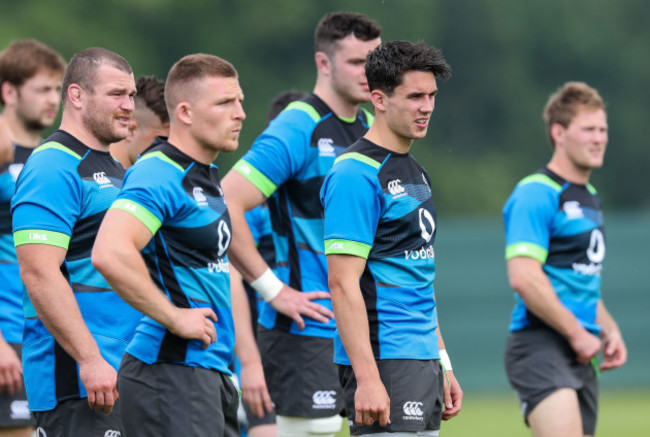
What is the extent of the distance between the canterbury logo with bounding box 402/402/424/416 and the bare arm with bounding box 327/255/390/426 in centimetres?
13

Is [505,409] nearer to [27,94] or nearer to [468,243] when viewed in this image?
[468,243]

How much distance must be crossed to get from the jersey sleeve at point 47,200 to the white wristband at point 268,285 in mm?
1491

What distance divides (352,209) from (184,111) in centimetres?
93

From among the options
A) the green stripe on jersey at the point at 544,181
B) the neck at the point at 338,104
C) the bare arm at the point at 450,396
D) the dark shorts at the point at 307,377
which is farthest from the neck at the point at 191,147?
the green stripe on jersey at the point at 544,181

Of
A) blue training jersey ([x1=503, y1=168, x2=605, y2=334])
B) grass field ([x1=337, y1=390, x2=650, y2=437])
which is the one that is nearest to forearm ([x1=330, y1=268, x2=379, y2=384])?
blue training jersey ([x1=503, y1=168, x2=605, y2=334])

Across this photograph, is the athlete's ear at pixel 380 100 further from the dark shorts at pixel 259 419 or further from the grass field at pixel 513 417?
the grass field at pixel 513 417

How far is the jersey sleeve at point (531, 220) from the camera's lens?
7449mm

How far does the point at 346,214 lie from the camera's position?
532 cm

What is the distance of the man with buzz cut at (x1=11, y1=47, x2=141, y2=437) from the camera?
5102 millimetres

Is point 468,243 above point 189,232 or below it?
above

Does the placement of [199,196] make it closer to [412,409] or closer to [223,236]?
[223,236]

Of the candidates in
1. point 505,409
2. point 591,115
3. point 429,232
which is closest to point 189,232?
point 429,232

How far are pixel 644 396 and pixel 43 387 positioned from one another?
1202 centimetres

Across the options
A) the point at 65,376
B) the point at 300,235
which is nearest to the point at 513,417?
the point at 300,235
